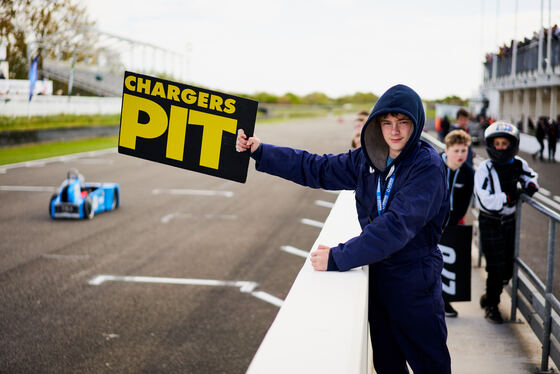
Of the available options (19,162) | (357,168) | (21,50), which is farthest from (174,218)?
(21,50)

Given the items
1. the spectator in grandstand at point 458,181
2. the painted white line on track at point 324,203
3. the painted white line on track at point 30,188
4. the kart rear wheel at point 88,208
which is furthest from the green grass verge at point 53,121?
the spectator in grandstand at point 458,181

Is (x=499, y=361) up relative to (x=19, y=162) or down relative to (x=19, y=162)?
down

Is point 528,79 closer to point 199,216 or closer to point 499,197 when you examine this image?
point 199,216

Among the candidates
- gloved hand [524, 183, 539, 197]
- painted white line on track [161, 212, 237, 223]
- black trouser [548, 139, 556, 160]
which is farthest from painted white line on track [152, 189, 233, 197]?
black trouser [548, 139, 556, 160]

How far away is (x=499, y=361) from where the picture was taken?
14.1ft

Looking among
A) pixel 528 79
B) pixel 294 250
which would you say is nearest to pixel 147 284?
pixel 294 250

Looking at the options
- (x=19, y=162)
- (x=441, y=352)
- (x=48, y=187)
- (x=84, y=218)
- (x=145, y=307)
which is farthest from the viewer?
(x=19, y=162)

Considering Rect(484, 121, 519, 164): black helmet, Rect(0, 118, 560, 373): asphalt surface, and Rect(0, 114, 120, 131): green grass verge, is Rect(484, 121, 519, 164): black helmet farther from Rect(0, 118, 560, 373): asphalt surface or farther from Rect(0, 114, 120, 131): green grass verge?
Rect(0, 114, 120, 131): green grass verge

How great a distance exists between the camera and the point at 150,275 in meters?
6.88

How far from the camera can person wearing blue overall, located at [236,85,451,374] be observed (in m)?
2.50

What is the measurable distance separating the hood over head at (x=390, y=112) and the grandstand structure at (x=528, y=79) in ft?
103

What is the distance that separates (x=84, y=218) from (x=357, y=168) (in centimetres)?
816

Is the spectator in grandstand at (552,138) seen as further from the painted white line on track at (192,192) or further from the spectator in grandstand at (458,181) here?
the spectator in grandstand at (458,181)

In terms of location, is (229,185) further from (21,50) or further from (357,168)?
(21,50)
